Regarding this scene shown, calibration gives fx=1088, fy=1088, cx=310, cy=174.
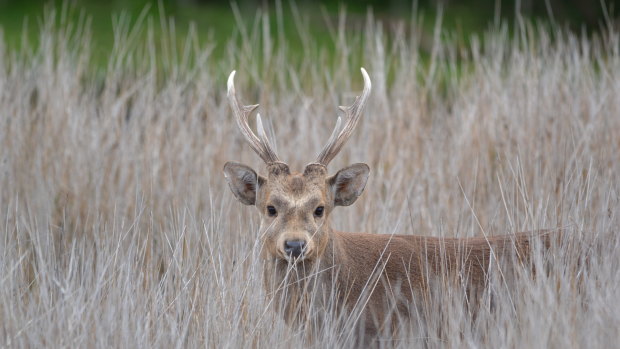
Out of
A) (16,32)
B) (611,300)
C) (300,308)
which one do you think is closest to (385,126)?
(300,308)

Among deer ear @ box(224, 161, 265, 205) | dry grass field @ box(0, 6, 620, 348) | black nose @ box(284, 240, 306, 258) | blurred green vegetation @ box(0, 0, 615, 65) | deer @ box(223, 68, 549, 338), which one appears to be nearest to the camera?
dry grass field @ box(0, 6, 620, 348)

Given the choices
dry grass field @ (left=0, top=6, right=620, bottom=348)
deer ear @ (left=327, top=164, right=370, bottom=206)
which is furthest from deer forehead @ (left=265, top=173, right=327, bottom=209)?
dry grass field @ (left=0, top=6, right=620, bottom=348)

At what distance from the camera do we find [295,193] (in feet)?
14.9

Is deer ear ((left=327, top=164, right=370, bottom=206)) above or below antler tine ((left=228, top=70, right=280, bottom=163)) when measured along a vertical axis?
below

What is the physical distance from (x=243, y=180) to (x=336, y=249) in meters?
0.50

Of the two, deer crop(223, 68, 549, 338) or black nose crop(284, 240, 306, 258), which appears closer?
black nose crop(284, 240, 306, 258)

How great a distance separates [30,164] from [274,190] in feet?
8.07

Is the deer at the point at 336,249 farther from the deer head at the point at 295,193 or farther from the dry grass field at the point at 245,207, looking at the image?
the dry grass field at the point at 245,207

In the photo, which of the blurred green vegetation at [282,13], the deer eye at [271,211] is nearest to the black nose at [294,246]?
the deer eye at [271,211]

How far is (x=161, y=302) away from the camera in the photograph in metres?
4.37

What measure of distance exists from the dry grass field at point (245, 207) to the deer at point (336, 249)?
120mm

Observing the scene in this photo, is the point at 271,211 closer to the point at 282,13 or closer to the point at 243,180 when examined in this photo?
the point at 243,180

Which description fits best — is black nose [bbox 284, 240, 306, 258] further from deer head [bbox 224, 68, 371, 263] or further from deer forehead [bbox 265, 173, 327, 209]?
deer forehead [bbox 265, 173, 327, 209]

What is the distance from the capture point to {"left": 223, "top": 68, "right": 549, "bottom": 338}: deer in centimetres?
445
